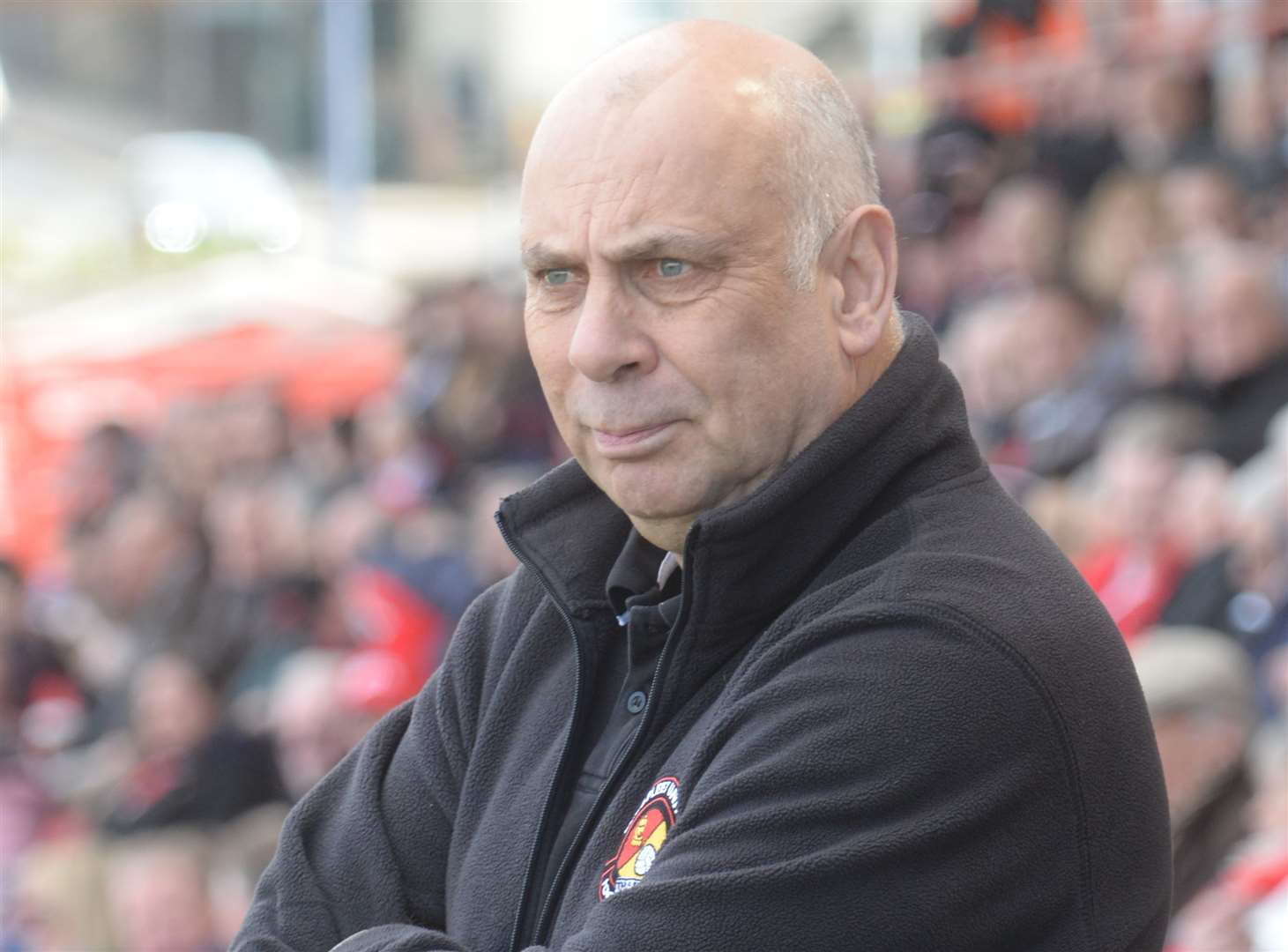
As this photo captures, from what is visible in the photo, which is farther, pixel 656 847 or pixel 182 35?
pixel 182 35

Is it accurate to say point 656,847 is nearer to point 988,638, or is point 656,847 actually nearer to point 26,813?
point 988,638

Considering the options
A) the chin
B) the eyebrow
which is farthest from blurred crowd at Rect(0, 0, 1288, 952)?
the eyebrow

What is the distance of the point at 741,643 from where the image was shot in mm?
1579

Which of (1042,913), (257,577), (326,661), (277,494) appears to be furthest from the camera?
(277,494)

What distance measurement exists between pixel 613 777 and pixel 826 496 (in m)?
0.30

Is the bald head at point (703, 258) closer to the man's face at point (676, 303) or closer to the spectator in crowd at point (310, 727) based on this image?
the man's face at point (676, 303)

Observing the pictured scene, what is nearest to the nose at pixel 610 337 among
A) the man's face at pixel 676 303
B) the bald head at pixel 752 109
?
the man's face at pixel 676 303

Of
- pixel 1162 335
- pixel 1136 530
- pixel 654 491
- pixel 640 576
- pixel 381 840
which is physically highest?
pixel 654 491

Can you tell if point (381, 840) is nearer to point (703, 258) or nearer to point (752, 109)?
point (703, 258)

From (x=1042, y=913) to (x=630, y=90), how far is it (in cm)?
76

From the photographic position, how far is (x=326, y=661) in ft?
19.5

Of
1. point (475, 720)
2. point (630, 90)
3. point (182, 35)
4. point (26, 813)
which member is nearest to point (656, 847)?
point (475, 720)

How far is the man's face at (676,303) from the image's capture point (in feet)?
5.17

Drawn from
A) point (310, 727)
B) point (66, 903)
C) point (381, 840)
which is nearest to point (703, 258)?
point (381, 840)
